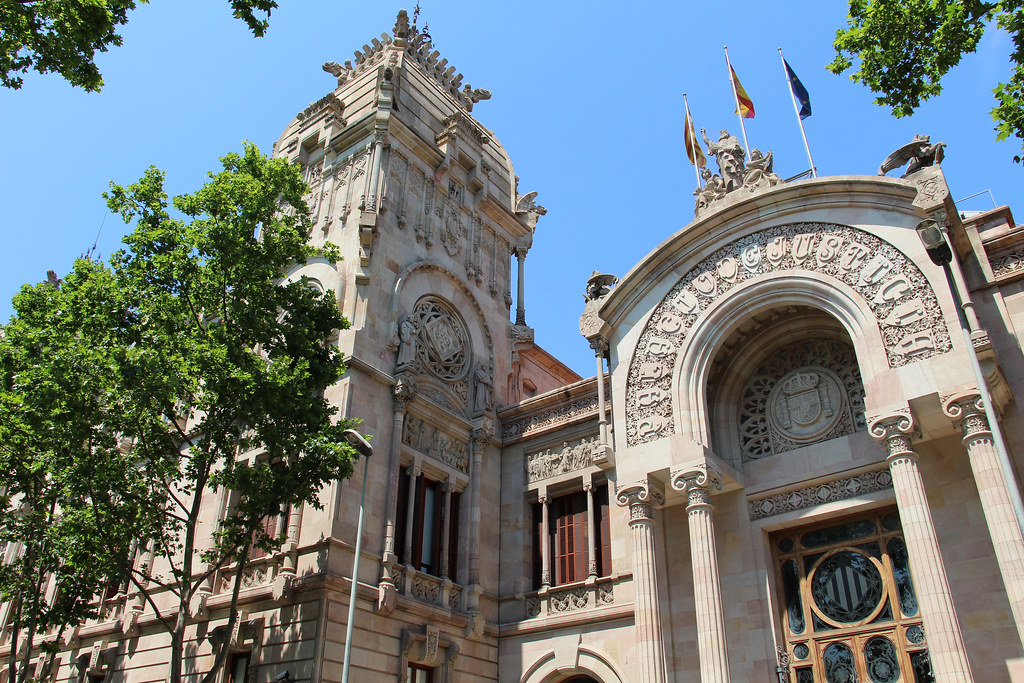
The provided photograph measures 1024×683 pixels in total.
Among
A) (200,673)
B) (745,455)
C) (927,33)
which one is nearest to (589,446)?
(745,455)

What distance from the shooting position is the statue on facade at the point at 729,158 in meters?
20.2

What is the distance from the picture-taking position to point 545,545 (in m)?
21.4

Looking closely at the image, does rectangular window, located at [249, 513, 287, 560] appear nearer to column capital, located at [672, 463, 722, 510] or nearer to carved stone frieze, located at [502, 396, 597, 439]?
carved stone frieze, located at [502, 396, 597, 439]

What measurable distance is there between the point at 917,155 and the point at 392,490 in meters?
14.3

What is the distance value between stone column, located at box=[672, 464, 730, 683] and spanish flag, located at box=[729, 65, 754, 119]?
454 inches

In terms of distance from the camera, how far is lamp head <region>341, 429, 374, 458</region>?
16531 millimetres

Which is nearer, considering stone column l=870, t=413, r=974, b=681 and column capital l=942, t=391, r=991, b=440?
stone column l=870, t=413, r=974, b=681

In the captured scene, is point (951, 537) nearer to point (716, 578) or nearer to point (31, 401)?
point (716, 578)

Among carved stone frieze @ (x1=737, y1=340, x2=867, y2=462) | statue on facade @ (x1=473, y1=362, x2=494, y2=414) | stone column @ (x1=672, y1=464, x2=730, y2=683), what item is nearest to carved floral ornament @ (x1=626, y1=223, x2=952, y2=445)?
stone column @ (x1=672, y1=464, x2=730, y2=683)

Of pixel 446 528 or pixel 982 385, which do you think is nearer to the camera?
pixel 982 385

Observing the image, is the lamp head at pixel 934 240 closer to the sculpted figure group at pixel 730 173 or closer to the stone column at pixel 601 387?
the sculpted figure group at pixel 730 173

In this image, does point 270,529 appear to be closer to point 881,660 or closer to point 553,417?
point 553,417

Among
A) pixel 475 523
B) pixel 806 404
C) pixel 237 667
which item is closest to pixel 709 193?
pixel 806 404

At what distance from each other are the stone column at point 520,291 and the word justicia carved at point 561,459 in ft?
20.6
